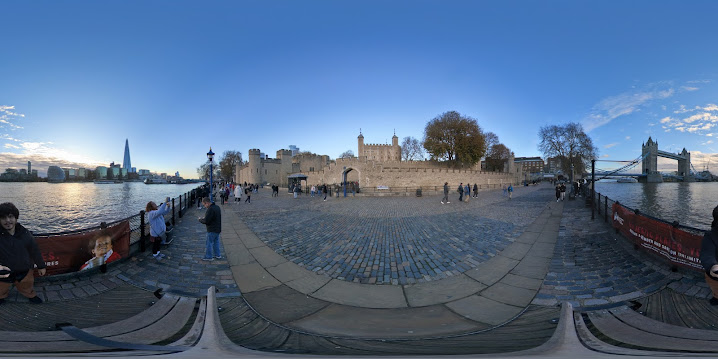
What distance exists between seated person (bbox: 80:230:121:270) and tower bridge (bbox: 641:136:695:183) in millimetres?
105069

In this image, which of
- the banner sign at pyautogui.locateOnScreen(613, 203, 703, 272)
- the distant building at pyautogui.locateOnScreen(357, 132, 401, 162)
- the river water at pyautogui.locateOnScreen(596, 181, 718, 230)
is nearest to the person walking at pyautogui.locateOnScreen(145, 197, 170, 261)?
the banner sign at pyautogui.locateOnScreen(613, 203, 703, 272)

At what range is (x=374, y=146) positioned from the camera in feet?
259

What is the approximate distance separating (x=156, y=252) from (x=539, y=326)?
6933 mm

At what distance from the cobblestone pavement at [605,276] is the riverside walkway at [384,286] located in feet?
0.06

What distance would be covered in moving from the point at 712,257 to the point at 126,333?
7024 millimetres

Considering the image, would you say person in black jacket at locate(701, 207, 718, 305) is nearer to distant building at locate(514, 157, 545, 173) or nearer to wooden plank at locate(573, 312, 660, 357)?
wooden plank at locate(573, 312, 660, 357)

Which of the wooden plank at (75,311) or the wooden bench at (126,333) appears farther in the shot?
the wooden plank at (75,311)

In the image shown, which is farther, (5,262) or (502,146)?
(502,146)

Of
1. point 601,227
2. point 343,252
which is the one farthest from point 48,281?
point 601,227

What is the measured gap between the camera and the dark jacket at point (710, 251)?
133 inches

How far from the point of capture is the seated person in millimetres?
4559

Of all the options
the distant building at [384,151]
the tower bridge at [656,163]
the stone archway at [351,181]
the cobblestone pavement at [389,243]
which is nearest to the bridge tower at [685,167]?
the tower bridge at [656,163]

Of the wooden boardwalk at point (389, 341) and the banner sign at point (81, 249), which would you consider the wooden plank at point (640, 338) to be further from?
the banner sign at point (81, 249)

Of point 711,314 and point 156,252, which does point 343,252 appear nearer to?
point 156,252
